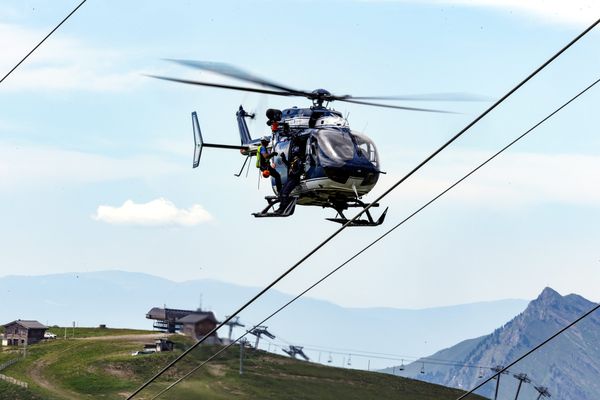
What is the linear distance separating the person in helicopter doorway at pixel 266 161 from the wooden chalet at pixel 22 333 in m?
122

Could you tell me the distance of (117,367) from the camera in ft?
523

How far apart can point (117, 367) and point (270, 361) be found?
1226 inches

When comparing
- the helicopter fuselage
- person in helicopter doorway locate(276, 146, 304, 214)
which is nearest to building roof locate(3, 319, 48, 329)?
the helicopter fuselage

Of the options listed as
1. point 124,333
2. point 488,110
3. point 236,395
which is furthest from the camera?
point 124,333

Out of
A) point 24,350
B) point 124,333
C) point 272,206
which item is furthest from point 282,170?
point 124,333

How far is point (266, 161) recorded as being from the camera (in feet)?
198

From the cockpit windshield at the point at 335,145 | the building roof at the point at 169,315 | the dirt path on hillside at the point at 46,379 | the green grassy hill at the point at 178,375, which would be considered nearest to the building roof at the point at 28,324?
the green grassy hill at the point at 178,375

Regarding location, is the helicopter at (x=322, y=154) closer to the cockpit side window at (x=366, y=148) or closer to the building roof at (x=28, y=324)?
the cockpit side window at (x=366, y=148)

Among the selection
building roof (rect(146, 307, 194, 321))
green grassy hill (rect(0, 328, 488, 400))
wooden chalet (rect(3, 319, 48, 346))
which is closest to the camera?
green grassy hill (rect(0, 328, 488, 400))

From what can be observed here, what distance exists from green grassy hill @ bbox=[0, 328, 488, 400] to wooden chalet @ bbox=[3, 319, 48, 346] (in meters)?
3.16

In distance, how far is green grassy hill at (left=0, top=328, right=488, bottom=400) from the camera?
486 feet

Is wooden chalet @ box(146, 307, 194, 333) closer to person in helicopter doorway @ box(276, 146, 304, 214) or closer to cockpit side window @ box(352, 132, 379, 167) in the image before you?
person in helicopter doorway @ box(276, 146, 304, 214)

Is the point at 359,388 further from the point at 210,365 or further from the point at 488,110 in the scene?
the point at 488,110

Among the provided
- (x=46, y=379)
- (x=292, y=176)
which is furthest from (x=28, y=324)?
(x=292, y=176)
